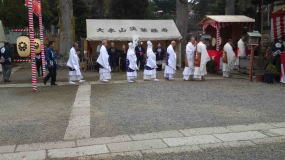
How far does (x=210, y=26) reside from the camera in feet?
69.9

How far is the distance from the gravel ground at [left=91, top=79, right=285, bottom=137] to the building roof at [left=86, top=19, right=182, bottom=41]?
6918mm

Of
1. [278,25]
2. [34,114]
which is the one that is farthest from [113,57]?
[34,114]

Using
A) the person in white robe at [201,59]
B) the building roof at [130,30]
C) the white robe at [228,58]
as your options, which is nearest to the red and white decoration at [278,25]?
the white robe at [228,58]

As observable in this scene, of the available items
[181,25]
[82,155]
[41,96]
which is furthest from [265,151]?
[181,25]

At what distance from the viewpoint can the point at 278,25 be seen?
55.3 feet

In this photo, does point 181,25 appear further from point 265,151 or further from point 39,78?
point 265,151

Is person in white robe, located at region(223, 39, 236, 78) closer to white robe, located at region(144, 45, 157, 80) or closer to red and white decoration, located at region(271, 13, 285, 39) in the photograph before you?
red and white decoration, located at region(271, 13, 285, 39)

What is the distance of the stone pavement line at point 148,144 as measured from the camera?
5.80 meters

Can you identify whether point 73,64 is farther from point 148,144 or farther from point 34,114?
point 148,144

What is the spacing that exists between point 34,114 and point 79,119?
1418mm

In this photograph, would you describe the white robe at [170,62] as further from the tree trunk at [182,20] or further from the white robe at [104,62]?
the tree trunk at [182,20]

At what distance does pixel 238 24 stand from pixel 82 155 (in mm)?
16736

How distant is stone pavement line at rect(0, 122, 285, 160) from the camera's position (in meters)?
5.80

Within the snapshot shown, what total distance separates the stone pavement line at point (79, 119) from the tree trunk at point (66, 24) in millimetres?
11659
